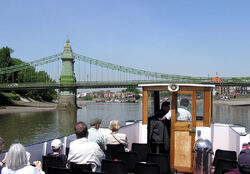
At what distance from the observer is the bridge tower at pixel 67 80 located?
5203 cm

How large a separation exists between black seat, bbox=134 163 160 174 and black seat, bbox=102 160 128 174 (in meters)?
0.16

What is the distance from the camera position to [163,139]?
5.19m

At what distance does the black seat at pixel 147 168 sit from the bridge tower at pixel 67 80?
49.2 meters

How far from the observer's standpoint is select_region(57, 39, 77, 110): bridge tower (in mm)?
52031

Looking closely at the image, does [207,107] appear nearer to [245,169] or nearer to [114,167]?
[114,167]

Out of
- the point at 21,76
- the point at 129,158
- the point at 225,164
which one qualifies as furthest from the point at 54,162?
the point at 21,76

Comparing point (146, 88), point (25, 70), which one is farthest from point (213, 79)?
point (146, 88)

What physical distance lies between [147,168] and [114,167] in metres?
0.40

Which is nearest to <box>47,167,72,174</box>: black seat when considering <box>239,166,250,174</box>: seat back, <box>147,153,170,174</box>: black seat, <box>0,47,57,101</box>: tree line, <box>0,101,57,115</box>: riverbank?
<box>147,153,170,174</box>: black seat

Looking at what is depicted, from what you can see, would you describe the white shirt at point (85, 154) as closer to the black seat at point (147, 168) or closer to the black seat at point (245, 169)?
the black seat at point (147, 168)

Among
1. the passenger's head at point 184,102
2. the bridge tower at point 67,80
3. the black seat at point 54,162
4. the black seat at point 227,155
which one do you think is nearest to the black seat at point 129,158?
the black seat at point 54,162

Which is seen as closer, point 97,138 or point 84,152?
point 84,152

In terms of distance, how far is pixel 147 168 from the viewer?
3342 mm

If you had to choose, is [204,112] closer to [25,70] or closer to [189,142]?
[189,142]
